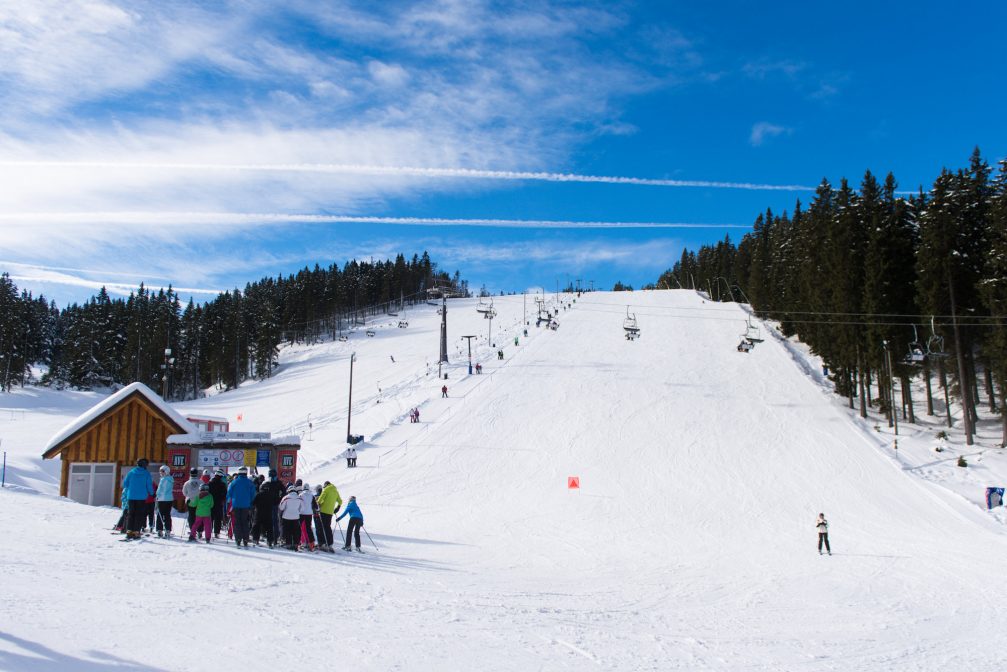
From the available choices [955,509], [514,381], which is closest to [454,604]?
[955,509]

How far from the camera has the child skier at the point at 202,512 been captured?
11586 millimetres

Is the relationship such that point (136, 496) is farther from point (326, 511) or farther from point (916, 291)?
point (916, 291)

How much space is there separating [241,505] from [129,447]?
7580mm

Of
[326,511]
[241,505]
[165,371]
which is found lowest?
[326,511]

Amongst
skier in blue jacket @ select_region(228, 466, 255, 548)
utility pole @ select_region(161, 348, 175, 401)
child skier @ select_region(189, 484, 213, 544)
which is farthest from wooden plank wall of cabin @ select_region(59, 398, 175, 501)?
utility pole @ select_region(161, 348, 175, 401)

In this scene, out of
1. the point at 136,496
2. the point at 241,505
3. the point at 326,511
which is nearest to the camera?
the point at 136,496

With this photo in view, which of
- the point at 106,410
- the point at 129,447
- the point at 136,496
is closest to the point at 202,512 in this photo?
the point at 136,496

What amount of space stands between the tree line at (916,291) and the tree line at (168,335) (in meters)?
34.5

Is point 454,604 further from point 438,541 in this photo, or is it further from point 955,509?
point 955,509

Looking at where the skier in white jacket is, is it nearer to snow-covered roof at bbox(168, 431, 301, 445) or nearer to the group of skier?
the group of skier

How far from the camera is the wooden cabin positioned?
16875 millimetres

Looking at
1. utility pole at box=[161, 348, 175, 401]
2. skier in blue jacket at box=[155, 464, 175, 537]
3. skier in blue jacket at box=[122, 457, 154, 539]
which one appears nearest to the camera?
skier in blue jacket at box=[122, 457, 154, 539]

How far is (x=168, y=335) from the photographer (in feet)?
272

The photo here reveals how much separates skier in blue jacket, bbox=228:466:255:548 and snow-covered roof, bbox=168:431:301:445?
599 centimetres
